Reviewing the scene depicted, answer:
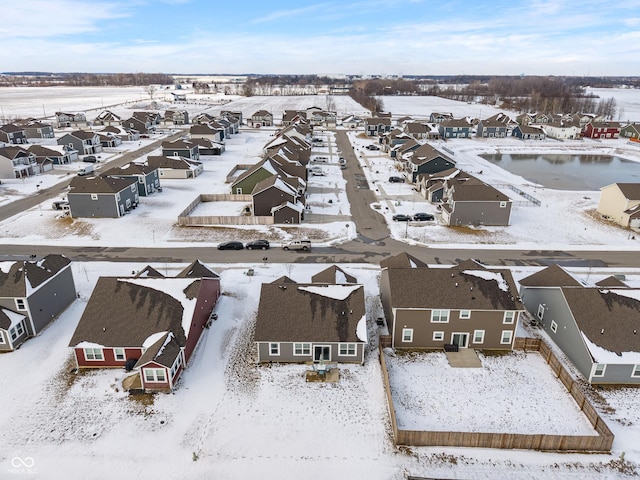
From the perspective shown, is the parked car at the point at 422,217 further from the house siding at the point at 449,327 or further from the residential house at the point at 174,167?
the residential house at the point at 174,167

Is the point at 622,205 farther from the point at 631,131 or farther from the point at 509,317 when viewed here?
the point at 631,131

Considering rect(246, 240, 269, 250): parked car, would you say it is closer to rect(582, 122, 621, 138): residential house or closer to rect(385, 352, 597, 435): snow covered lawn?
rect(385, 352, 597, 435): snow covered lawn

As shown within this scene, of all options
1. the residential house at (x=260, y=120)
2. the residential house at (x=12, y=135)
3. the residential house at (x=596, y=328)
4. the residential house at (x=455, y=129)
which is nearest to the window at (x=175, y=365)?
the residential house at (x=596, y=328)

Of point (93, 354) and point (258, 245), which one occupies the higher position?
point (258, 245)

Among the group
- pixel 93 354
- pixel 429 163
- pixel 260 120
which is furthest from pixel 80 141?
pixel 93 354

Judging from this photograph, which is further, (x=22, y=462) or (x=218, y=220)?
(x=218, y=220)

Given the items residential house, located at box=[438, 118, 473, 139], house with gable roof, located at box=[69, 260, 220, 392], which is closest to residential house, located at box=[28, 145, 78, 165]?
house with gable roof, located at box=[69, 260, 220, 392]

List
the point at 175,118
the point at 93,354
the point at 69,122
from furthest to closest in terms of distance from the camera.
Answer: the point at 175,118, the point at 69,122, the point at 93,354

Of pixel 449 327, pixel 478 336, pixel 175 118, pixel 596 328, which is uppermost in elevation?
pixel 175 118
